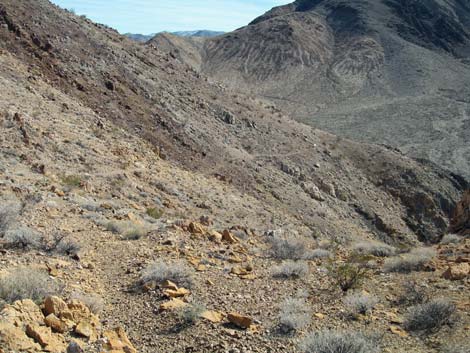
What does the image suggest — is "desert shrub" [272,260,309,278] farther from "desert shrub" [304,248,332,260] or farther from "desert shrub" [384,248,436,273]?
"desert shrub" [304,248,332,260]

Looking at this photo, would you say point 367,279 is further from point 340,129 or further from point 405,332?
point 340,129

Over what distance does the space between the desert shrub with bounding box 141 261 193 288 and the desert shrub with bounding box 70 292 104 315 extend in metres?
0.90

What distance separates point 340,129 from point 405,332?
44114 mm

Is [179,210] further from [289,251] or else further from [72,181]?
[289,251]

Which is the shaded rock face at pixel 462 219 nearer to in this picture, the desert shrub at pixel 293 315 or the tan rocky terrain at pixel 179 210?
the tan rocky terrain at pixel 179 210

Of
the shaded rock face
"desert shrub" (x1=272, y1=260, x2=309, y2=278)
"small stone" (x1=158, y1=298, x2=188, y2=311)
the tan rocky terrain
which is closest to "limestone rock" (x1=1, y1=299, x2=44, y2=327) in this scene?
the tan rocky terrain

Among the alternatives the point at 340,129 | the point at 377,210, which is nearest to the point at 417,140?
the point at 340,129

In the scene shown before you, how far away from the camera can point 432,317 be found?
555cm

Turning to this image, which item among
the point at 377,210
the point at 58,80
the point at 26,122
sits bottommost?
the point at 377,210

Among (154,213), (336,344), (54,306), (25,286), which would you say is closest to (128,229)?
(154,213)

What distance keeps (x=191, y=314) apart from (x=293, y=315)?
116 cm

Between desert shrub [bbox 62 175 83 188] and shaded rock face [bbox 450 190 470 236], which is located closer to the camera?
shaded rock face [bbox 450 190 470 236]

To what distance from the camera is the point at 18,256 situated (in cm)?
650

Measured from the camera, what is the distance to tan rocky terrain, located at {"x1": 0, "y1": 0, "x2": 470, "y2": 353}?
5.41 m
